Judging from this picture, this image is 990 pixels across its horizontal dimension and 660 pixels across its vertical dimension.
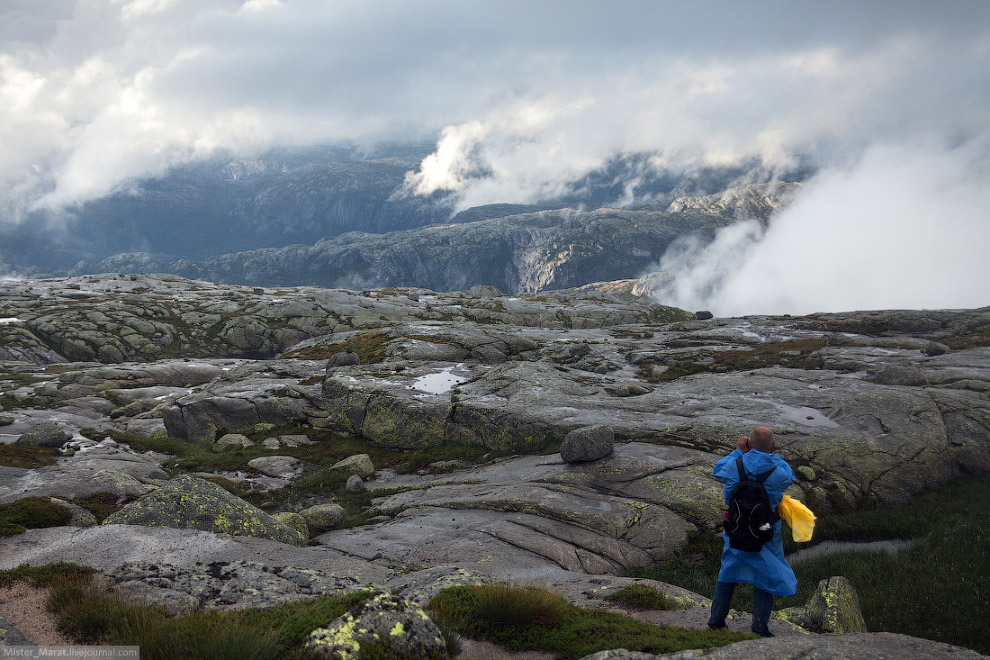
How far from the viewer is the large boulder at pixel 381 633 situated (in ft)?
23.2

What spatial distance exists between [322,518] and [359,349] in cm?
4690

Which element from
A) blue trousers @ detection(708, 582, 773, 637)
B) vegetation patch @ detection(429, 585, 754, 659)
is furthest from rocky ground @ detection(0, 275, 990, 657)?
vegetation patch @ detection(429, 585, 754, 659)

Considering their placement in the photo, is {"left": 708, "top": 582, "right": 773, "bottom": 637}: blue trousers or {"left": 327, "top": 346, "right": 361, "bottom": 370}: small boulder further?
{"left": 327, "top": 346, "right": 361, "bottom": 370}: small boulder

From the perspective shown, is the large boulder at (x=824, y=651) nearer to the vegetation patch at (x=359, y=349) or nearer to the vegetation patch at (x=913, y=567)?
the vegetation patch at (x=913, y=567)

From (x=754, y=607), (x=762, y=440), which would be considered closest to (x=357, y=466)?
(x=754, y=607)

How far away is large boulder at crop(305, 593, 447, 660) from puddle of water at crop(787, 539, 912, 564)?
56.2ft

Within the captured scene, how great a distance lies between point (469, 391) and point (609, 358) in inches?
976

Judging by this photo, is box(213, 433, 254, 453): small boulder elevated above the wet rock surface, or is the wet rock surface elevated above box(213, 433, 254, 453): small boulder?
the wet rock surface

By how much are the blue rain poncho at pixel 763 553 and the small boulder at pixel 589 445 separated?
45.8ft

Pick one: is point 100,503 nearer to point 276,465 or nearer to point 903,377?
point 276,465

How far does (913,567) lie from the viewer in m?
15.8

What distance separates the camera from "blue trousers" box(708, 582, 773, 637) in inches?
394

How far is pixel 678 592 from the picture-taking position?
12.7 metres

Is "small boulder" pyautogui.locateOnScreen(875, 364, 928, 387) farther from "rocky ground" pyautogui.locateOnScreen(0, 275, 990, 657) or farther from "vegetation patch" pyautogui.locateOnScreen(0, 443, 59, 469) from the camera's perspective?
"vegetation patch" pyautogui.locateOnScreen(0, 443, 59, 469)
